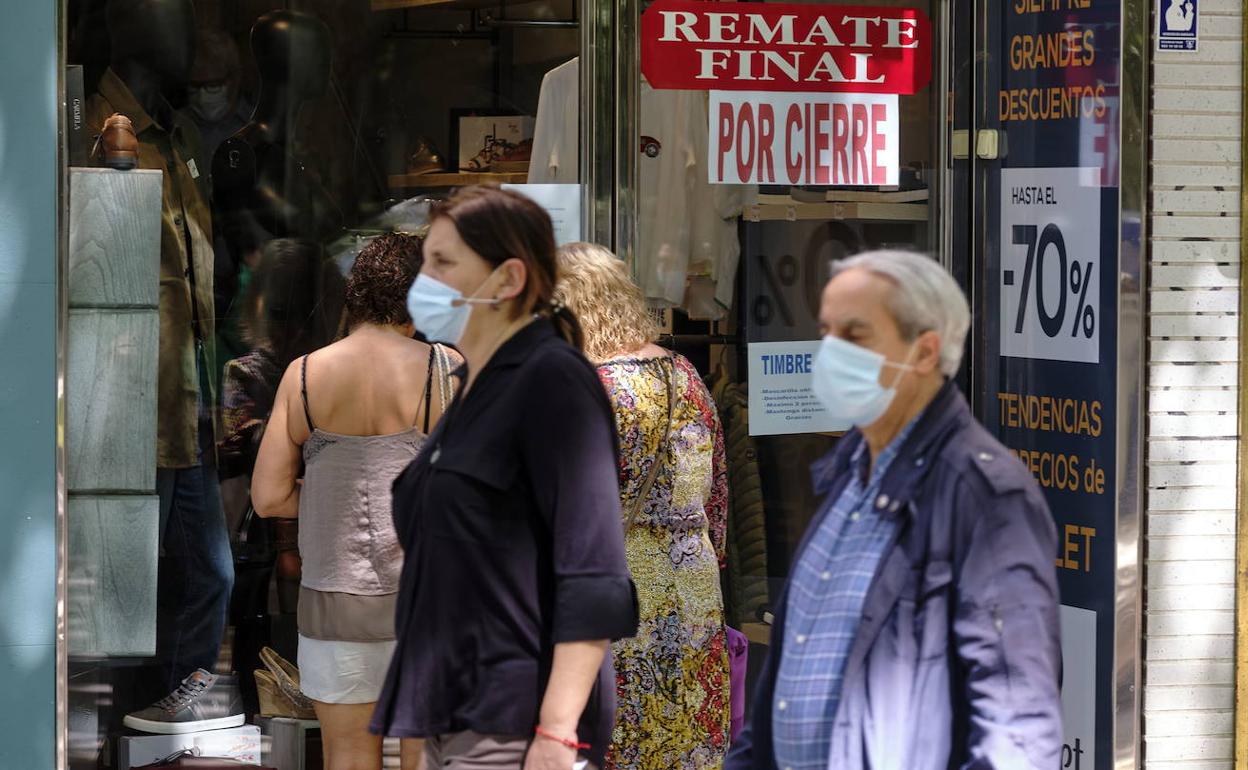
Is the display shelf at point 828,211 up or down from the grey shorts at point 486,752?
up

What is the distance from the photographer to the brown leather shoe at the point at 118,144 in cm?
489

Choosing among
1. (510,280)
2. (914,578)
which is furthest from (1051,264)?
(914,578)

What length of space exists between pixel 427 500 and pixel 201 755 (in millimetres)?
2673

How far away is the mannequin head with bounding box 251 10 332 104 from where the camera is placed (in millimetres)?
5113

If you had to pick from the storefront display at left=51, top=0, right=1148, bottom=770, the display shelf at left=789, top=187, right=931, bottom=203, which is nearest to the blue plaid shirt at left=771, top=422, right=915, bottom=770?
the storefront display at left=51, top=0, right=1148, bottom=770

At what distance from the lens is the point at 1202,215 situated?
5.26m

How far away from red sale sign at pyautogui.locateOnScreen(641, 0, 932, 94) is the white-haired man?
286cm

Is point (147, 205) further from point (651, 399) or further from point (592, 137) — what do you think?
point (651, 399)

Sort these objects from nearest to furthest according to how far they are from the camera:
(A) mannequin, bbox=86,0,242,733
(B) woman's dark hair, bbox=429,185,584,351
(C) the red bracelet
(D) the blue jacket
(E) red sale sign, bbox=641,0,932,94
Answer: (D) the blue jacket, (C) the red bracelet, (B) woman's dark hair, bbox=429,185,584,351, (A) mannequin, bbox=86,0,242,733, (E) red sale sign, bbox=641,0,932,94

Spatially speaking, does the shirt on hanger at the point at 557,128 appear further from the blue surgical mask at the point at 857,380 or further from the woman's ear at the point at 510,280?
the blue surgical mask at the point at 857,380

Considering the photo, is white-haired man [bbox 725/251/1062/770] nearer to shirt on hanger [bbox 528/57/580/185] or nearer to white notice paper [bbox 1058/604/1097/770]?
shirt on hanger [bbox 528/57/580/185]

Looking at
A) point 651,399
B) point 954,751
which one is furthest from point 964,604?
point 651,399

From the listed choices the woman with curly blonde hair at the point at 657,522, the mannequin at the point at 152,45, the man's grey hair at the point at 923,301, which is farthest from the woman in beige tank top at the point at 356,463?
the man's grey hair at the point at 923,301

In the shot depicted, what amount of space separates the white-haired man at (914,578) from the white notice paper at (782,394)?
285cm
